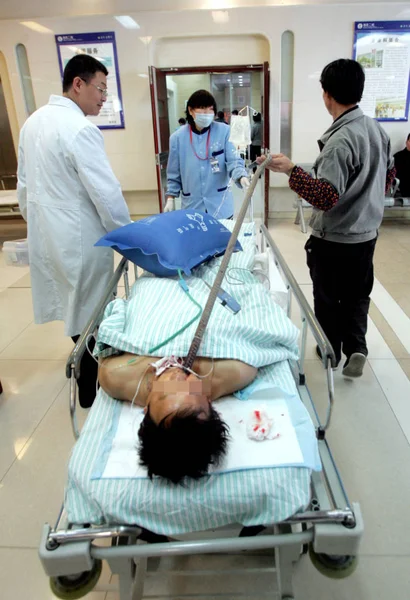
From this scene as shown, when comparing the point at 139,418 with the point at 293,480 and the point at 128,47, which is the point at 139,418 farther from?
the point at 128,47

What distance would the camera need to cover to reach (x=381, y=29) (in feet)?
15.0

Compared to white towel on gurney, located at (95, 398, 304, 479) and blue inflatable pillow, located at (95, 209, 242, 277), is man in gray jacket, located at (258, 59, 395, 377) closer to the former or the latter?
blue inflatable pillow, located at (95, 209, 242, 277)

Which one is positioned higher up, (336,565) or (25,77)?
(25,77)

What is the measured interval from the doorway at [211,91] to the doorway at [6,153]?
2.15 meters

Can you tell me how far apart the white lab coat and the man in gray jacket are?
2.60ft

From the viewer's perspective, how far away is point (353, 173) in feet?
5.67

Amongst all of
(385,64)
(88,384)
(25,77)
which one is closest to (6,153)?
(25,77)

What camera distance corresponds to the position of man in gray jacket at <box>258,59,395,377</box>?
5.41 ft

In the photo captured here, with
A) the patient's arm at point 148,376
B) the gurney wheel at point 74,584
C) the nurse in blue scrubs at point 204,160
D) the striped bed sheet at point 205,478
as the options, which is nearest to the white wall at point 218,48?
the nurse in blue scrubs at point 204,160

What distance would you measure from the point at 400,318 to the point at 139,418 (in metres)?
2.38

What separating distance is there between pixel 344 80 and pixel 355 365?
54.0 inches

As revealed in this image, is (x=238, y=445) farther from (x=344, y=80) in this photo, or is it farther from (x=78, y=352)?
(x=344, y=80)

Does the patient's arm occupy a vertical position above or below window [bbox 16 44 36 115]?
below

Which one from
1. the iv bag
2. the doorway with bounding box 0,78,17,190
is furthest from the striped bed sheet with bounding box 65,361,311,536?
the doorway with bounding box 0,78,17,190
